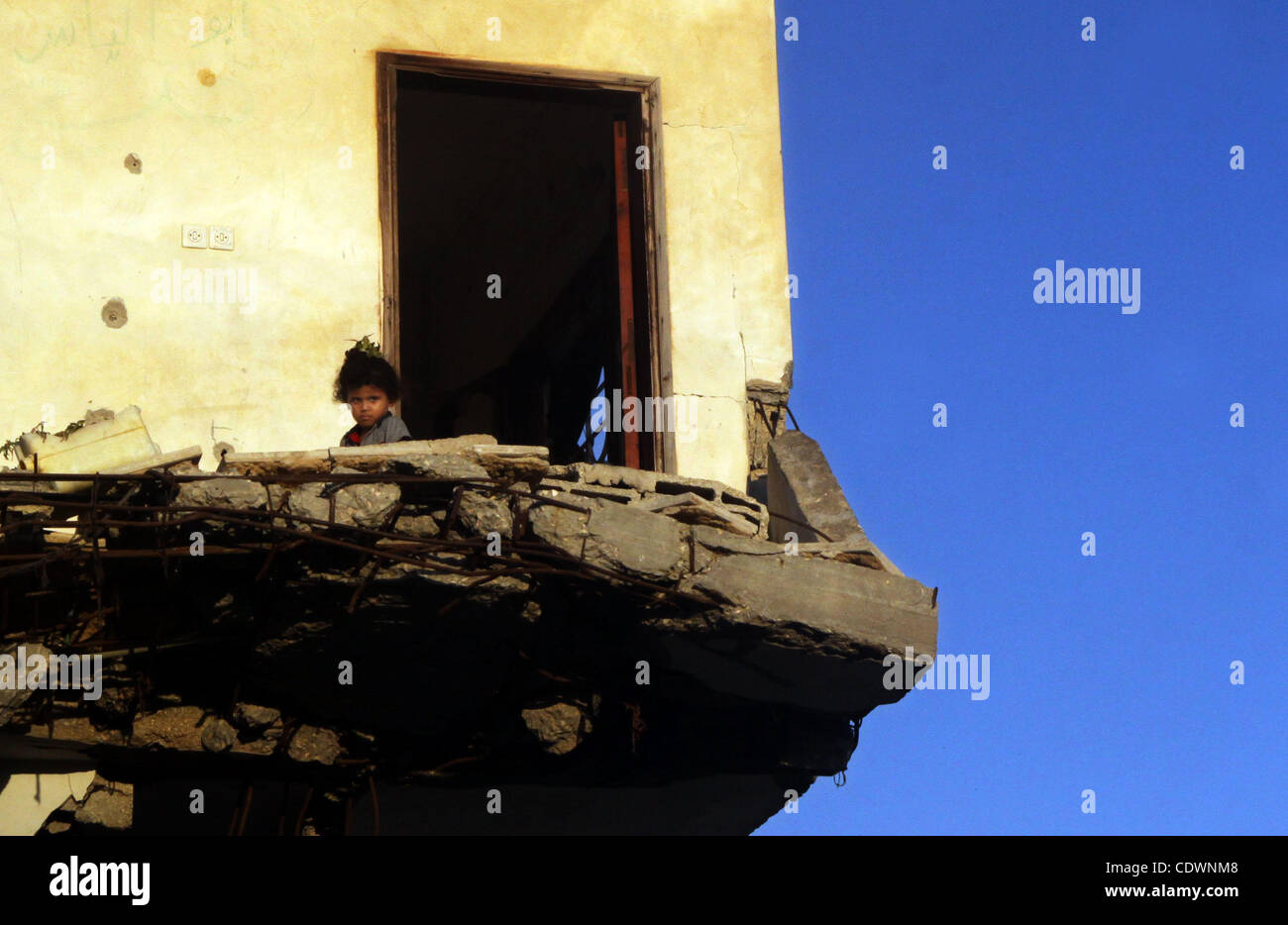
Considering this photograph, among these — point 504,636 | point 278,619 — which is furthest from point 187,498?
point 504,636

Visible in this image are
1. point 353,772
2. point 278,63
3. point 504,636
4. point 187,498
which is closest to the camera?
point 187,498

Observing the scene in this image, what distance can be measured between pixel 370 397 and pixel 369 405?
0.15 feet

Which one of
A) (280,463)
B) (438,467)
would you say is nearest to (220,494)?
(280,463)

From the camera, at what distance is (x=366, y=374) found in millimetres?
9344

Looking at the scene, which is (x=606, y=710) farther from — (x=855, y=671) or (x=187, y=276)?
(x=187, y=276)

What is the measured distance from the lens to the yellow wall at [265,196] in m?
9.40

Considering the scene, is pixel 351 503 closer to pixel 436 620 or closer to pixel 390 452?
pixel 390 452

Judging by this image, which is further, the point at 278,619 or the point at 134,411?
the point at 134,411

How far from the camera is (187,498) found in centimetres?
783

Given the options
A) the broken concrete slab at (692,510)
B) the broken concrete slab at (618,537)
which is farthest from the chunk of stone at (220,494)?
the broken concrete slab at (692,510)

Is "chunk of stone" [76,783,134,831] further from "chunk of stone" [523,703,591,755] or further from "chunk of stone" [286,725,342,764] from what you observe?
"chunk of stone" [523,703,591,755]

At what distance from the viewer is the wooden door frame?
9.97 metres

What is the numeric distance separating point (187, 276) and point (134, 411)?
1.05 metres

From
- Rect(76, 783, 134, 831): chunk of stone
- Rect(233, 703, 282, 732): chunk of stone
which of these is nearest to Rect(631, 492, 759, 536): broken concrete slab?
Rect(233, 703, 282, 732): chunk of stone
